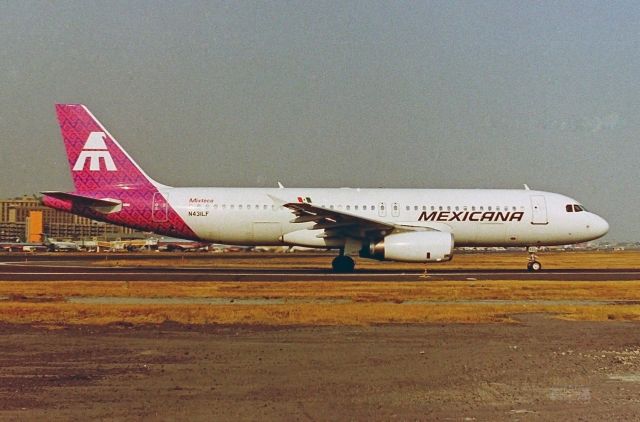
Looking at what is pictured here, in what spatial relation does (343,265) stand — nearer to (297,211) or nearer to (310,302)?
(297,211)

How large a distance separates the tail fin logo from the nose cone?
68.9 ft

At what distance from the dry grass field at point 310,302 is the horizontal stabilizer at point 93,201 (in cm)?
676

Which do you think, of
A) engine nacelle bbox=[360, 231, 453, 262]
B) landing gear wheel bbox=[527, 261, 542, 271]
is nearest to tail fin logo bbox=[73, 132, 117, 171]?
engine nacelle bbox=[360, 231, 453, 262]

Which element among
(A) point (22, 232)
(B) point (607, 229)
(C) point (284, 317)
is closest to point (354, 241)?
(B) point (607, 229)

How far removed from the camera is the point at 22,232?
161250 millimetres

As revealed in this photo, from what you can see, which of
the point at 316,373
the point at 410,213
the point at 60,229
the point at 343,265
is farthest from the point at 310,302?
the point at 60,229

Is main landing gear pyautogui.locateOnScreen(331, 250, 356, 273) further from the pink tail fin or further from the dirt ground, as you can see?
the dirt ground

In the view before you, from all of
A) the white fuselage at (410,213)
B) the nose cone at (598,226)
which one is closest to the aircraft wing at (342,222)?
the white fuselage at (410,213)

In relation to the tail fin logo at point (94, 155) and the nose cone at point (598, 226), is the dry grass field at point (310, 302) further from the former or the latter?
the nose cone at point (598, 226)

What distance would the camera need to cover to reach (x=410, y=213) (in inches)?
1174

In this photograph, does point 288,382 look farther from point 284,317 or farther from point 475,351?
point 284,317

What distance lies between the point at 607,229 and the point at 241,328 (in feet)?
80.9

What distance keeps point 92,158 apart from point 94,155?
0.15m

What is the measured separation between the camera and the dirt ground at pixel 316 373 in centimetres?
652
